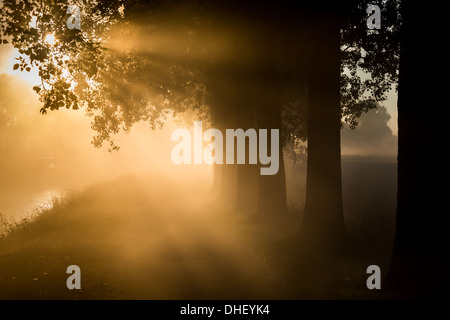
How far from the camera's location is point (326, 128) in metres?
11.9

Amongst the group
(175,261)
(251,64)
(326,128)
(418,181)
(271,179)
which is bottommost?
(175,261)

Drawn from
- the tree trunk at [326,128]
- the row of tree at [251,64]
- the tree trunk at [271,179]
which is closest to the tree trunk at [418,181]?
the row of tree at [251,64]

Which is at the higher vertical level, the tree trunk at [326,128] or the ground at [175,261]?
the tree trunk at [326,128]

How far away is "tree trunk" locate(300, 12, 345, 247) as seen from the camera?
11805 mm

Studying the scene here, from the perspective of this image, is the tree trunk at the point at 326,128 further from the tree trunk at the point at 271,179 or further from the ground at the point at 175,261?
the tree trunk at the point at 271,179

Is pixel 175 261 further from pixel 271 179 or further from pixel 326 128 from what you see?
pixel 271 179

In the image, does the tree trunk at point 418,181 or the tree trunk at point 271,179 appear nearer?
the tree trunk at point 418,181

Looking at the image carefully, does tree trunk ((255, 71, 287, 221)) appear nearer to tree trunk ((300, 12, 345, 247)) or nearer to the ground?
the ground

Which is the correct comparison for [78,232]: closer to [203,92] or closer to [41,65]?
[41,65]

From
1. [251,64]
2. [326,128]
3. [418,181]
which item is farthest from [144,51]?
[418,181]

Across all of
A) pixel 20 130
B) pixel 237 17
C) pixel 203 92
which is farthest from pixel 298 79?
pixel 20 130

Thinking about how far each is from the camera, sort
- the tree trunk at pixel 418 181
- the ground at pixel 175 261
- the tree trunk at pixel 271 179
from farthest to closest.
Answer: the tree trunk at pixel 271 179 < the ground at pixel 175 261 < the tree trunk at pixel 418 181

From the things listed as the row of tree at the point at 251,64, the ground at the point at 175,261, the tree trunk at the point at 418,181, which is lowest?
the ground at the point at 175,261

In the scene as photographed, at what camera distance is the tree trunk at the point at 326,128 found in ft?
38.7
